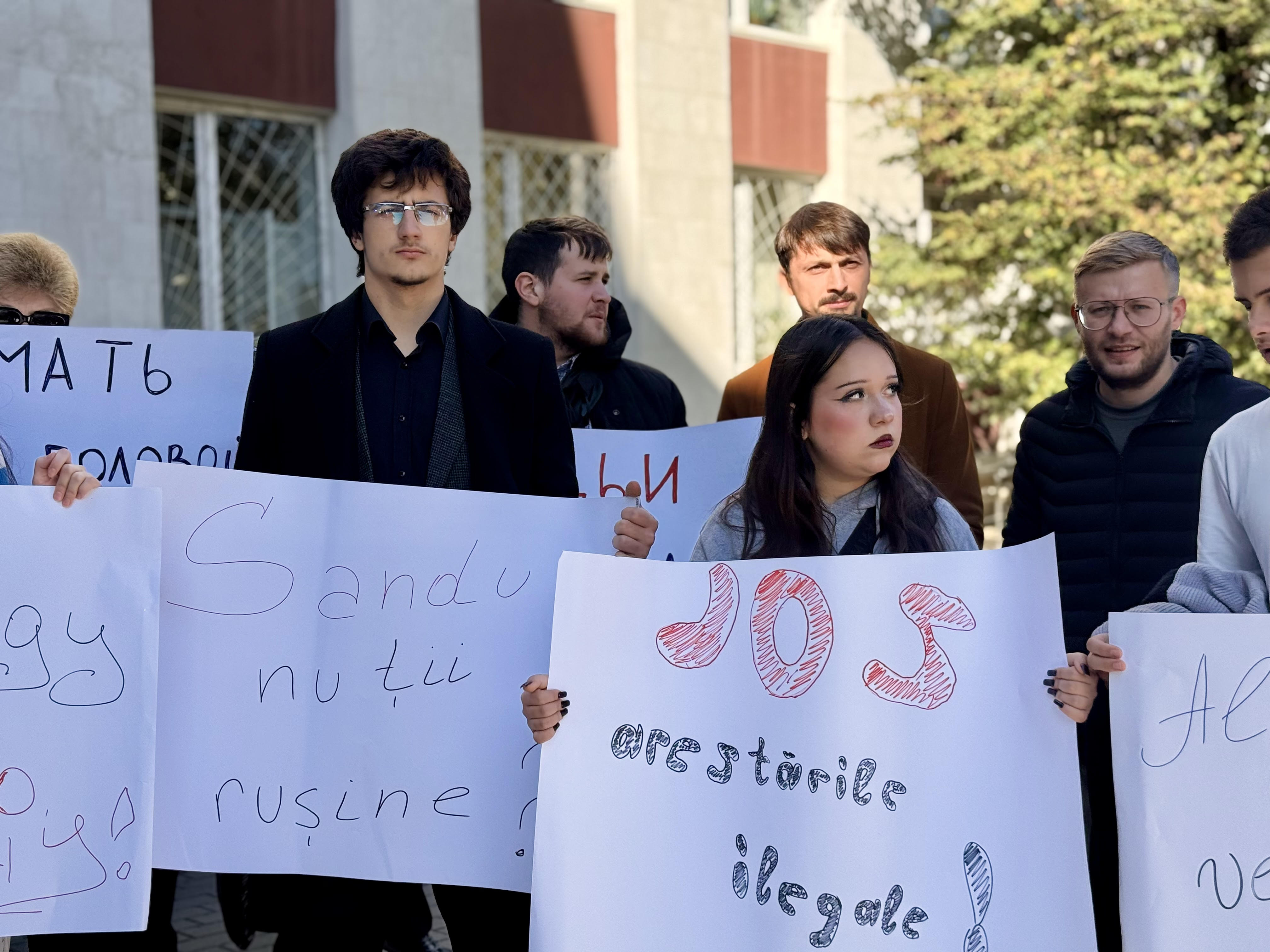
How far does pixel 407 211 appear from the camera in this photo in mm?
2945

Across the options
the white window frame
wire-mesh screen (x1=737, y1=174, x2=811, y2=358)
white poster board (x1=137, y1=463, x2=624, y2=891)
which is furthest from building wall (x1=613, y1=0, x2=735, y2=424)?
white poster board (x1=137, y1=463, x2=624, y2=891)

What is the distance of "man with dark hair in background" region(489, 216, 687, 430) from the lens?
14.4 feet

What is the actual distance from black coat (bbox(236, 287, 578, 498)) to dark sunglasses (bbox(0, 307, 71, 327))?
2.83ft

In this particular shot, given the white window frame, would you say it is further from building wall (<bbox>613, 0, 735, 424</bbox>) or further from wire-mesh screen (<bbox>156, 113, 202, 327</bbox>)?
building wall (<bbox>613, 0, 735, 424</bbox>)

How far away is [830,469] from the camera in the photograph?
2.88 metres

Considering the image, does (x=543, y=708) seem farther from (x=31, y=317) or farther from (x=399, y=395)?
(x=31, y=317)

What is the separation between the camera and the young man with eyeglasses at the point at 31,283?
11.8ft

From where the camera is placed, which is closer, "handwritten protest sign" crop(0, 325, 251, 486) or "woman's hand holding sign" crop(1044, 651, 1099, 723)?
"woman's hand holding sign" crop(1044, 651, 1099, 723)

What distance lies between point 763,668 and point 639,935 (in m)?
0.52

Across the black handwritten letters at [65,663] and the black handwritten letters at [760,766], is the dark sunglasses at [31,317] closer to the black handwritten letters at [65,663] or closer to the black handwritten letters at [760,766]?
the black handwritten letters at [65,663]

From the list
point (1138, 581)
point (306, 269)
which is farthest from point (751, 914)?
point (306, 269)

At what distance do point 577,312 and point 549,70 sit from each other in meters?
7.67

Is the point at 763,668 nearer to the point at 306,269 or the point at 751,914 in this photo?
the point at 751,914

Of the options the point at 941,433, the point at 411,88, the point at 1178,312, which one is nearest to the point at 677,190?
the point at 411,88
